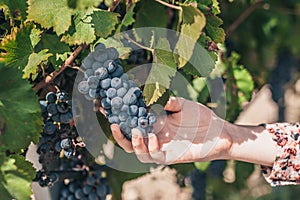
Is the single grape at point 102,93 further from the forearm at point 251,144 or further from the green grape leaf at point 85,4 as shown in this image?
the forearm at point 251,144

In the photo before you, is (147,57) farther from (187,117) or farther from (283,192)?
(283,192)

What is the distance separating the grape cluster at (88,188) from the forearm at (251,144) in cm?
30

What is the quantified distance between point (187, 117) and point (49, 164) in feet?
1.00

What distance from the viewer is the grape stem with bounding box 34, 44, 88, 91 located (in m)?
1.13

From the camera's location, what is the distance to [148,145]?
1.21 meters

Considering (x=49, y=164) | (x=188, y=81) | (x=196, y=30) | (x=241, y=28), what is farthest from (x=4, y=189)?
(x=241, y=28)

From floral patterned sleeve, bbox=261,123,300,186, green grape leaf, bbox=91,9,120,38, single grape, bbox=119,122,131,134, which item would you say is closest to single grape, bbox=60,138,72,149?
single grape, bbox=119,122,131,134

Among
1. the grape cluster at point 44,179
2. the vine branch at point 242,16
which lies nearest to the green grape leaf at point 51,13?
the grape cluster at point 44,179

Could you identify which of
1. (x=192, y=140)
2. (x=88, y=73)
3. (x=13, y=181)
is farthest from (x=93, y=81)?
(x=192, y=140)

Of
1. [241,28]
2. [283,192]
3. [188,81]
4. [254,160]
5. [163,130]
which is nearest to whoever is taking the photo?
[163,130]

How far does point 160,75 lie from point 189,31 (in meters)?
0.10

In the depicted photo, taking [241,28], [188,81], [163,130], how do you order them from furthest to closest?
[241,28], [188,81], [163,130]

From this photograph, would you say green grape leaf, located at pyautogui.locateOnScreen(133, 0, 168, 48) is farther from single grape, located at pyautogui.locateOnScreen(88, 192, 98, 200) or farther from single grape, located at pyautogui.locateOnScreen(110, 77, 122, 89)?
single grape, located at pyautogui.locateOnScreen(88, 192, 98, 200)

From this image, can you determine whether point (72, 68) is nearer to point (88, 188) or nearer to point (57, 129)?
point (57, 129)
